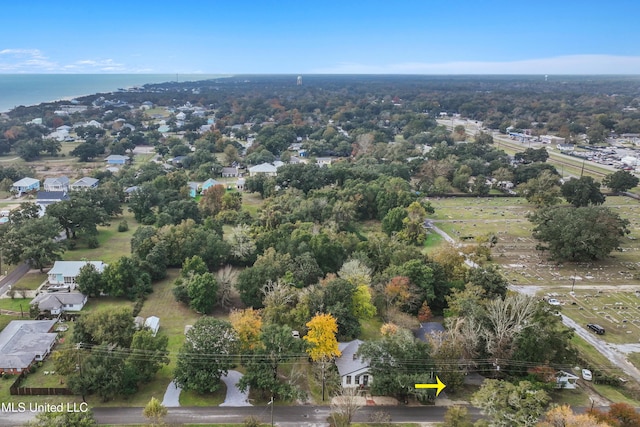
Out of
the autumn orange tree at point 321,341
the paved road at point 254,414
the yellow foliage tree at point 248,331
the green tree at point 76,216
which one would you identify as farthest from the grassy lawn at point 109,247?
the autumn orange tree at point 321,341

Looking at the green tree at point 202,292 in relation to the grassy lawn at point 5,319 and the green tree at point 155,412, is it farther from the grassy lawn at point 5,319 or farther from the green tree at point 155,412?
the grassy lawn at point 5,319

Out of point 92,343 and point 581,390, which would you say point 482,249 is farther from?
point 92,343

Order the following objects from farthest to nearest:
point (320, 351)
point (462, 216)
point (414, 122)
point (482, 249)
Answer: point (414, 122) < point (462, 216) < point (482, 249) < point (320, 351)

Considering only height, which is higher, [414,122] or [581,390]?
[414,122]

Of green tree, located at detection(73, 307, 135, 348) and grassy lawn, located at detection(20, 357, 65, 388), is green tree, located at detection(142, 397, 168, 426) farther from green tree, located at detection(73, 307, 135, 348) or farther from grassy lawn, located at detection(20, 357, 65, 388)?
grassy lawn, located at detection(20, 357, 65, 388)

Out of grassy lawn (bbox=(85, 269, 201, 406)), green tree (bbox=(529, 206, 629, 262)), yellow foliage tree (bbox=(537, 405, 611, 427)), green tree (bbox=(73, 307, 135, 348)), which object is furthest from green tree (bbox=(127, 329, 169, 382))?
green tree (bbox=(529, 206, 629, 262))

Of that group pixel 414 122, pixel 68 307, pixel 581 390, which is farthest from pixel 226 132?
pixel 581 390

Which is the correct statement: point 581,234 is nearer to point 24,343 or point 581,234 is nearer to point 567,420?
point 567,420
